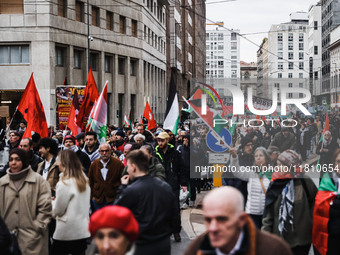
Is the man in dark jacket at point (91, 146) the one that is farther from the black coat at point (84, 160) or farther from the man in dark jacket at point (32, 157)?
the man in dark jacket at point (32, 157)

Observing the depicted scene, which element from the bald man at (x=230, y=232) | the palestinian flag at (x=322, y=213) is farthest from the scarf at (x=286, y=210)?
the bald man at (x=230, y=232)

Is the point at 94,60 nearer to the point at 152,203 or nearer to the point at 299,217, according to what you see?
the point at 299,217

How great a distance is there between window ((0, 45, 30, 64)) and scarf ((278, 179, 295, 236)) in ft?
96.8

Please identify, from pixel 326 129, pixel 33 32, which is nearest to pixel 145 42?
pixel 33 32

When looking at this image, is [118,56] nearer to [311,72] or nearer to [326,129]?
[326,129]

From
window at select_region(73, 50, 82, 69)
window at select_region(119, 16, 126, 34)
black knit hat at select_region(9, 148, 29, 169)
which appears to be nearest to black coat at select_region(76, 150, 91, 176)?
black knit hat at select_region(9, 148, 29, 169)

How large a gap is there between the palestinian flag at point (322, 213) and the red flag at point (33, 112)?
7607 millimetres

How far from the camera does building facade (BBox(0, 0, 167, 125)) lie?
33.6 metres

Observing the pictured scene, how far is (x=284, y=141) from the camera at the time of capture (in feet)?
27.3

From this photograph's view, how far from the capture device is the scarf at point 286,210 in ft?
19.9

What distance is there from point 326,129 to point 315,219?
412cm

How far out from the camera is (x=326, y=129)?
10.1 metres

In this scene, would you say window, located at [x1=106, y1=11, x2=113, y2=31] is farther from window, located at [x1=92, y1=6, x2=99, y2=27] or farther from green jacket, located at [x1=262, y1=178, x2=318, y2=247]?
green jacket, located at [x1=262, y1=178, x2=318, y2=247]

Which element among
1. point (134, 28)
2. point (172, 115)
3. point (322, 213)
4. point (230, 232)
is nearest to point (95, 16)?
point (134, 28)
